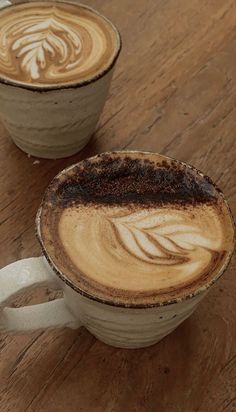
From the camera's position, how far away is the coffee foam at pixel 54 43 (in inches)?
29.6

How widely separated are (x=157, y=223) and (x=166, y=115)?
0.32 m

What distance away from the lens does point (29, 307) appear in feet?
2.02

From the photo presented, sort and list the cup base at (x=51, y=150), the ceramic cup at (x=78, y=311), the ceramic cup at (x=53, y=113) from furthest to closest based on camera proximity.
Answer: the cup base at (x=51, y=150) → the ceramic cup at (x=53, y=113) → the ceramic cup at (x=78, y=311)

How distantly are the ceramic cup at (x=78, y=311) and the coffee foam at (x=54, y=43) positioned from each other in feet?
0.74

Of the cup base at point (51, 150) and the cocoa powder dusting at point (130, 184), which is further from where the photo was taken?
the cup base at point (51, 150)

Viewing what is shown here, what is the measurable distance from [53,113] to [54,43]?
0.10 m

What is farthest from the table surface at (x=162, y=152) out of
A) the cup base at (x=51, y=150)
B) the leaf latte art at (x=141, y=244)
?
the leaf latte art at (x=141, y=244)

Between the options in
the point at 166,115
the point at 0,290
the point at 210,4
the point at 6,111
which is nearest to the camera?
the point at 0,290

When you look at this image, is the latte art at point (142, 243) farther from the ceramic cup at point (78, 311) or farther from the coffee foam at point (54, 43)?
the coffee foam at point (54, 43)

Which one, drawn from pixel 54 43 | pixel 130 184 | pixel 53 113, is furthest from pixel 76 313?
pixel 54 43

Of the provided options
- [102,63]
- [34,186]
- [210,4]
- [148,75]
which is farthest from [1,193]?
[210,4]

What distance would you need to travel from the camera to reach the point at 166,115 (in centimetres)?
89

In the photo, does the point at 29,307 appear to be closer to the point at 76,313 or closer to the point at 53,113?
the point at 76,313

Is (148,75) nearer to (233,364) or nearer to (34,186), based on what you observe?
(34,186)
